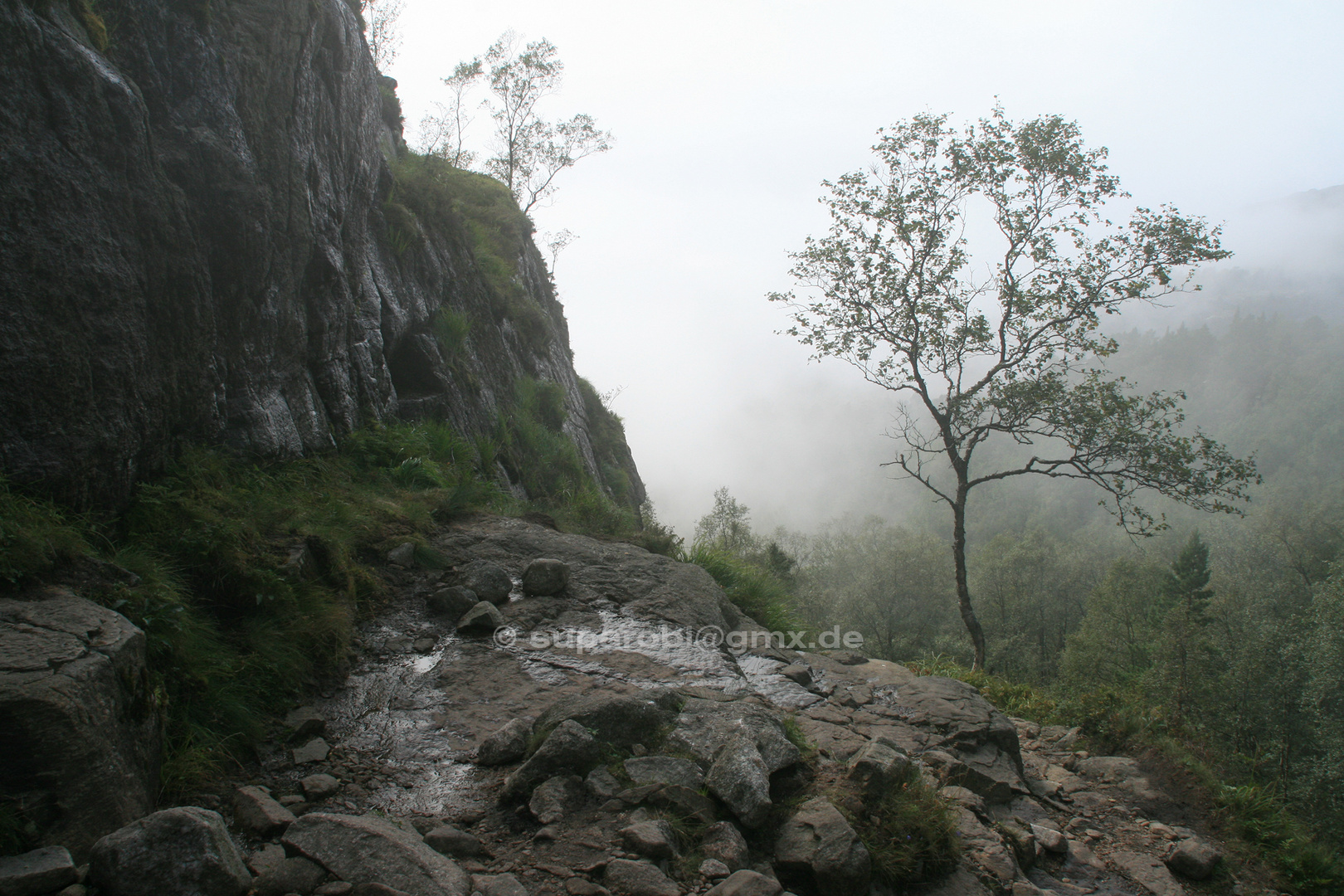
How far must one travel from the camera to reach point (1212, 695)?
2683 centimetres

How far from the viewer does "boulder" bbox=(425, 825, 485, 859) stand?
282 centimetres

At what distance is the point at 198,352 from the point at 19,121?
1.72 m

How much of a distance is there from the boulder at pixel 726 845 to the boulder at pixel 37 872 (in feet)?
7.15

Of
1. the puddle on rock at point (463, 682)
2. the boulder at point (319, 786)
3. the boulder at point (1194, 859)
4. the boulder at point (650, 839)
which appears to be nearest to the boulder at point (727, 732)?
the boulder at point (650, 839)

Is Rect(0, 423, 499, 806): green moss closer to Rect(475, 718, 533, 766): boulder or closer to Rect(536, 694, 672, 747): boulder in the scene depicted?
Rect(475, 718, 533, 766): boulder

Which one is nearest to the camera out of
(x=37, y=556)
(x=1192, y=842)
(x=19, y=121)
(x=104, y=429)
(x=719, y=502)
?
(x=37, y=556)

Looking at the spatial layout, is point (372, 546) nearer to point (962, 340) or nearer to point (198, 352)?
point (198, 352)

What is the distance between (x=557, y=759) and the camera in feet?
10.9

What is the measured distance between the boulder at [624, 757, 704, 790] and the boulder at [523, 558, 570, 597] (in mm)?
2909

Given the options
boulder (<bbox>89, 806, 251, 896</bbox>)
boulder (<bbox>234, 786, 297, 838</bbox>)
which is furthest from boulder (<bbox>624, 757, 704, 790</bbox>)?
boulder (<bbox>89, 806, 251, 896</bbox>)

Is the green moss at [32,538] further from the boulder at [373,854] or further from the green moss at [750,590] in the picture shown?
the green moss at [750,590]

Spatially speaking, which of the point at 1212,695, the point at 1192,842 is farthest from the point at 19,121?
the point at 1212,695

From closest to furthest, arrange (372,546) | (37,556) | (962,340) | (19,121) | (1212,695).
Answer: (37,556)
(19,121)
(372,546)
(962,340)
(1212,695)

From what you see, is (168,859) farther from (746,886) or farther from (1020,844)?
(1020,844)
